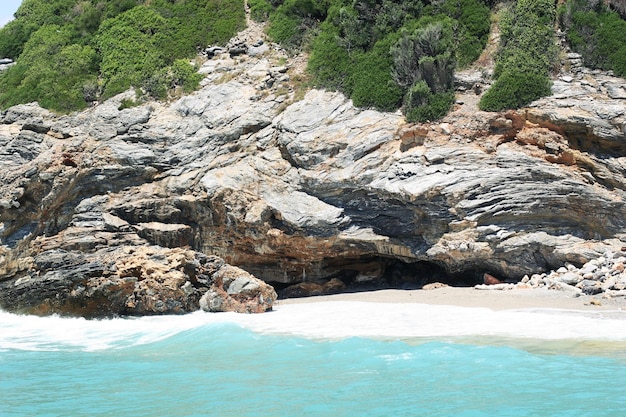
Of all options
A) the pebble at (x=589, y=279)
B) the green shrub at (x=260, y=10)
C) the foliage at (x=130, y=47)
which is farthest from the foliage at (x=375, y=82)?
the foliage at (x=130, y=47)

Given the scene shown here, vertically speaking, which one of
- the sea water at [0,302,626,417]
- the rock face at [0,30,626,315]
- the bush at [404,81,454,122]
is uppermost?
the bush at [404,81,454,122]

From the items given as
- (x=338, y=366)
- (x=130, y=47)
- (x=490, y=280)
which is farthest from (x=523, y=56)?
(x=130, y=47)

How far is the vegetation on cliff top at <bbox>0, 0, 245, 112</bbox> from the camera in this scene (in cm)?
2662

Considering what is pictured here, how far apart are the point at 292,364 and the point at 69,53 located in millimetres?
26094

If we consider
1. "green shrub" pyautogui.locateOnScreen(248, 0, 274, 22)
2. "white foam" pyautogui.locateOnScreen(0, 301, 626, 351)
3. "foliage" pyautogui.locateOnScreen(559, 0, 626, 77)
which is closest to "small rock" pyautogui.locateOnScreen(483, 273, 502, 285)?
"white foam" pyautogui.locateOnScreen(0, 301, 626, 351)

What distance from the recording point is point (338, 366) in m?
10.3

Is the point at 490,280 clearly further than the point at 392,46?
No

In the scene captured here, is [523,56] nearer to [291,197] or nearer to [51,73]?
[291,197]

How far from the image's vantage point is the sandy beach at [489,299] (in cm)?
1356

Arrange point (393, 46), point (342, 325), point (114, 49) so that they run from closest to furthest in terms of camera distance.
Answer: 1. point (342, 325)
2. point (393, 46)
3. point (114, 49)

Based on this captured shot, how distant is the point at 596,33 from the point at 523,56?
10.1 ft

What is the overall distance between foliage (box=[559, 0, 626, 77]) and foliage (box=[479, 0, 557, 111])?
69 centimetres

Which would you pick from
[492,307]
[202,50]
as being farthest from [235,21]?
[492,307]

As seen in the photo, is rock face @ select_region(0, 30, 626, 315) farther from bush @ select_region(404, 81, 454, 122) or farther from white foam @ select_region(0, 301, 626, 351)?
white foam @ select_region(0, 301, 626, 351)
